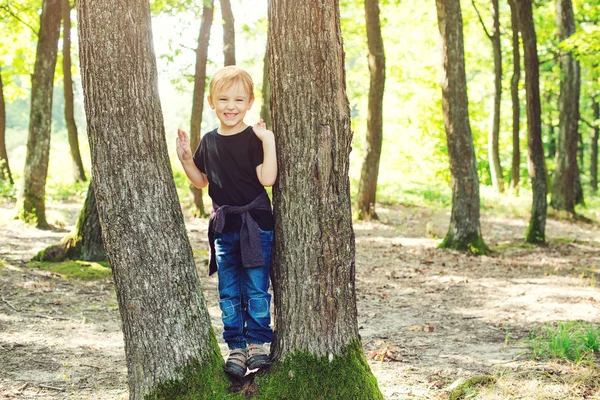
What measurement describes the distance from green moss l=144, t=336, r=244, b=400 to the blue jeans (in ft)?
0.66

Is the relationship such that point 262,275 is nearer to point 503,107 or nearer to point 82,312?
point 82,312

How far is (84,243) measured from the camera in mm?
8945

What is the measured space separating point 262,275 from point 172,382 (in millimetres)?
802

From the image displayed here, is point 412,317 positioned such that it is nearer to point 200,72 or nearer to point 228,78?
point 228,78

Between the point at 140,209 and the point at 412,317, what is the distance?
15.6ft

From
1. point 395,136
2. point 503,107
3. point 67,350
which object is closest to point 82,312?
point 67,350

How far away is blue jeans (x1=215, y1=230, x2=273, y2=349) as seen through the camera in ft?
12.3

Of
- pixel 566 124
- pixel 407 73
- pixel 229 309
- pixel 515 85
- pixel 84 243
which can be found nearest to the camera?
pixel 229 309

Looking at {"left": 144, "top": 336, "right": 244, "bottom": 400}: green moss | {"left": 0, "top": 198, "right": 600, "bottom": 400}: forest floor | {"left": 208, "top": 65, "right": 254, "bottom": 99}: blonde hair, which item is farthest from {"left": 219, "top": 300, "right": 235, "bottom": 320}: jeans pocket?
{"left": 0, "top": 198, "right": 600, "bottom": 400}: forest floor

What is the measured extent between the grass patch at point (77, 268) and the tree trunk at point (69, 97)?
8977 millimetres

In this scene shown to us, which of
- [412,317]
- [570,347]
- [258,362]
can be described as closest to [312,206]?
[258,362]

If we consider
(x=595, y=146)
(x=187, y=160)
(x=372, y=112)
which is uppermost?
(x=372, y=112)

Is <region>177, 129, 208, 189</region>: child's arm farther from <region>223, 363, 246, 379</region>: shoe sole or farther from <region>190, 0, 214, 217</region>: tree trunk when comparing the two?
<region>190, 0, 214, 217</region>: tree trunk

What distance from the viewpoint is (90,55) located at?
3.34 meters
